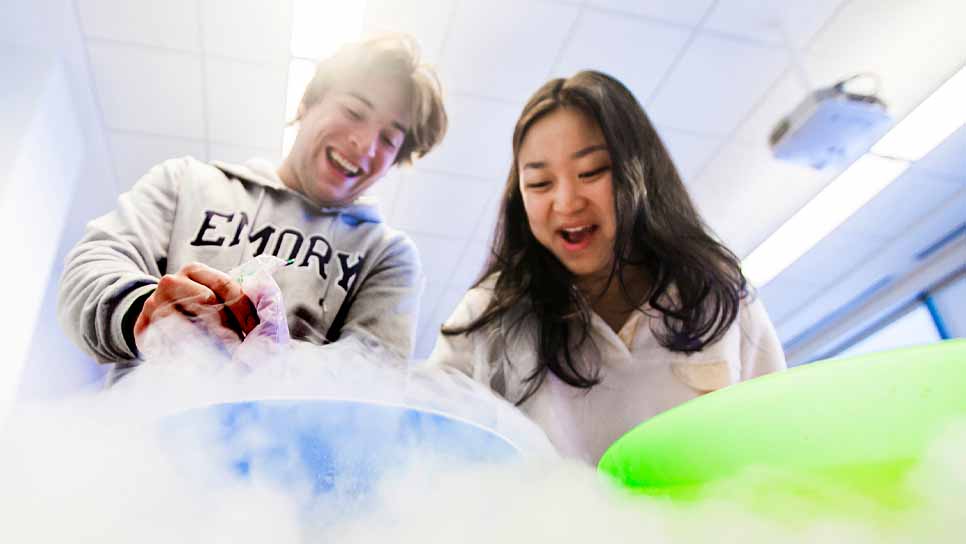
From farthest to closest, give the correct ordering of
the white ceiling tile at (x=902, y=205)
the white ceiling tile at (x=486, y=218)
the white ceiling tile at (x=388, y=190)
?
the white ceiling tile at (x=902, y=205) < the white ceiling tile at (x=486, y=218) < the white ceiling tile at (x=388, y=190)

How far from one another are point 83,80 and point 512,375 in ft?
7.03

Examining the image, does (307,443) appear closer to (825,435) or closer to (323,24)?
(825,435)

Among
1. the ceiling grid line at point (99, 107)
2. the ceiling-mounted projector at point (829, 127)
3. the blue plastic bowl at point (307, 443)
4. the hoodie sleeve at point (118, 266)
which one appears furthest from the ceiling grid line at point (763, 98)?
the blue plastic bowl at point (307, 443)

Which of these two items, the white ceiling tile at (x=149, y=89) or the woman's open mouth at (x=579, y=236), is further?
the white ceiling tile at (x=149, y=89)

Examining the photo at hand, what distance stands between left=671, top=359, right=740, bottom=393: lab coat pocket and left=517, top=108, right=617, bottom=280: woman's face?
0.18 m

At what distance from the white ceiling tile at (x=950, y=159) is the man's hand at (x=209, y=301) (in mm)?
3062

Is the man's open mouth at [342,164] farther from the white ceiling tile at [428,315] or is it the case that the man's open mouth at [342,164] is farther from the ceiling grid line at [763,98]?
the white ceiling tile at [428,315]

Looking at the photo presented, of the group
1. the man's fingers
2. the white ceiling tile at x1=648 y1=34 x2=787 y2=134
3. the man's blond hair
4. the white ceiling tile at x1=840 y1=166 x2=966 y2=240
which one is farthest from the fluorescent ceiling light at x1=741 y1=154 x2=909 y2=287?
the man's fingers

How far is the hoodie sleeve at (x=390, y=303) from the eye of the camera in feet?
2.88

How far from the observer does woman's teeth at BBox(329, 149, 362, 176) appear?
1.07 metres

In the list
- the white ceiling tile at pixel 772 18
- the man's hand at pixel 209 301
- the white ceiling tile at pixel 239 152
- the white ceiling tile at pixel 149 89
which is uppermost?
the white ceiling tile at pixel 772 18

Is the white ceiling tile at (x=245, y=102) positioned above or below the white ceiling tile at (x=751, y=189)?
below

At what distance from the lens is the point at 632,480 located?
0.34 metres

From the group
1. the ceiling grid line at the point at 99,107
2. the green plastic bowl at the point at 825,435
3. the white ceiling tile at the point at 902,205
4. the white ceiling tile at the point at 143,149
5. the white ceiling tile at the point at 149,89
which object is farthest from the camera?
the white ceiling tile at the point at 902,205
